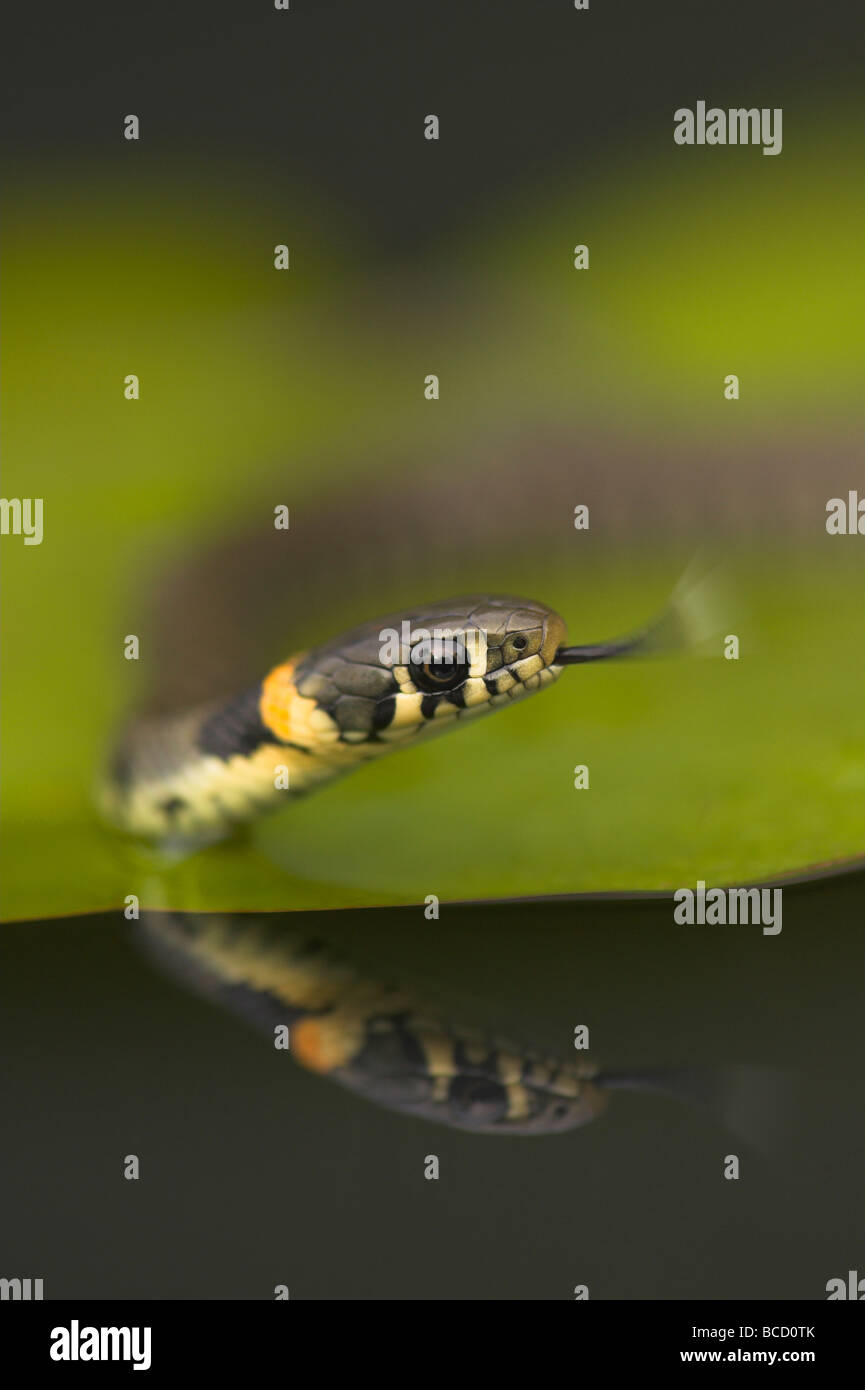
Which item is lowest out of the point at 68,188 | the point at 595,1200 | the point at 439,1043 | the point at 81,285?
the point at 595,1200

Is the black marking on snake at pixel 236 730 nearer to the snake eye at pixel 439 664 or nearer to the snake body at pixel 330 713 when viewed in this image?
the snake body at pixel 330 713

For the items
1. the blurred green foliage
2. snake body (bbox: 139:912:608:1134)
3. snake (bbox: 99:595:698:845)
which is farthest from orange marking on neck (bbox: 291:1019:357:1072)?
snake (bbox: 99:595:698:845)

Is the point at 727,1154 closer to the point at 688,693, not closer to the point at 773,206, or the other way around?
the point at 688,693

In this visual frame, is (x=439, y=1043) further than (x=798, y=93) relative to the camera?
No

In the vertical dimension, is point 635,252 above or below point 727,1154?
above

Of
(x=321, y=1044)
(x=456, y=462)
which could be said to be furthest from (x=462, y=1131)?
(x=456, y=462)

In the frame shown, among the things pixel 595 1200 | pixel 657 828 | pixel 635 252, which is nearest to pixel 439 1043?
pixel 595 1200

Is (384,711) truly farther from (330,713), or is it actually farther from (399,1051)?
(399,1051)

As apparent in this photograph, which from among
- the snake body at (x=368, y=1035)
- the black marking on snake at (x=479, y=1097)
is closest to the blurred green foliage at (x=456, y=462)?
the snake body at (x=368, y=1035)
